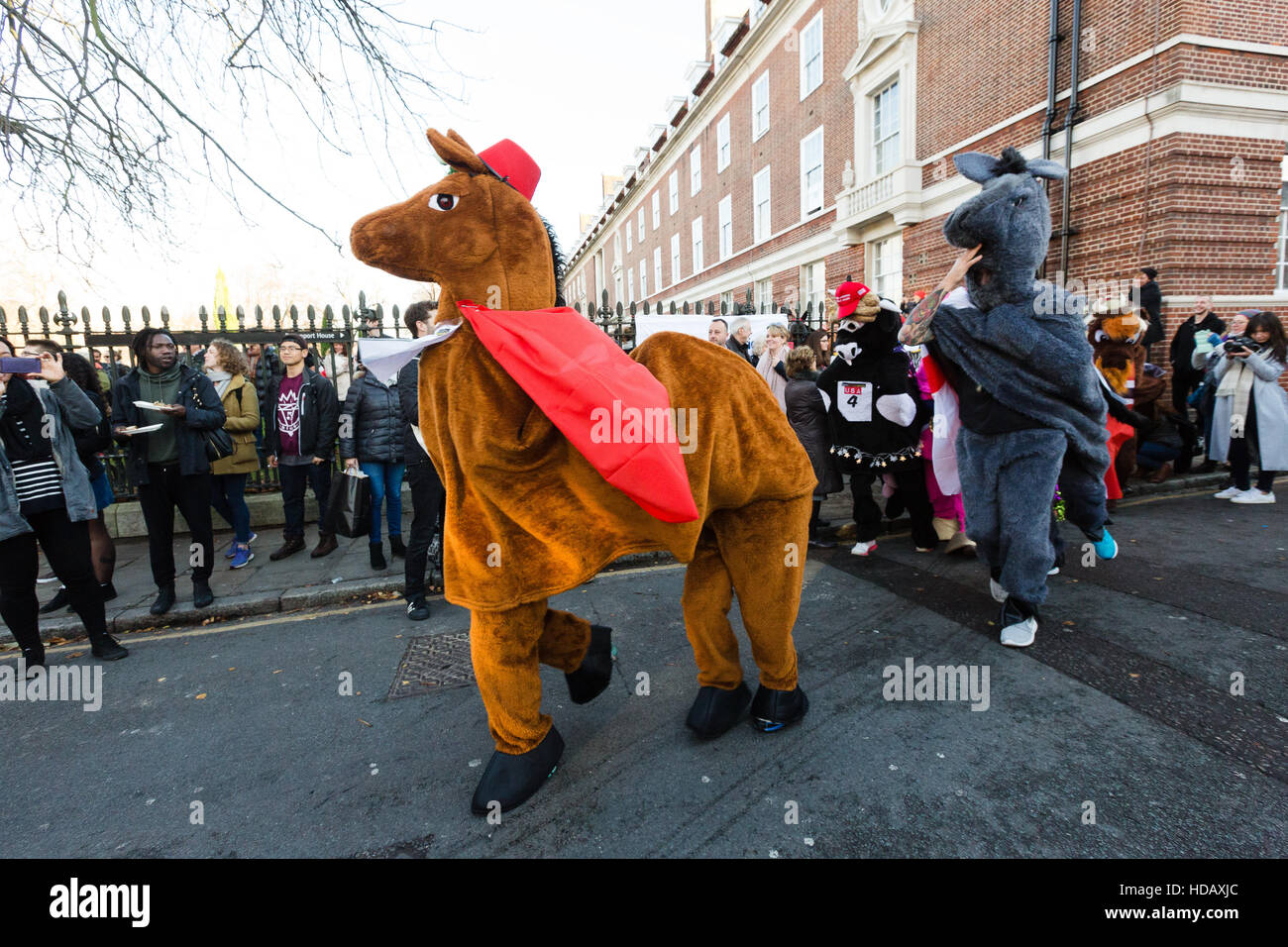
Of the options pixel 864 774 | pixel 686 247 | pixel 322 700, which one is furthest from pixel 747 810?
pixel 686 247

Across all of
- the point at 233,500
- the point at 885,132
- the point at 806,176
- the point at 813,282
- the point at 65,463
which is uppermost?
the point at 806,176

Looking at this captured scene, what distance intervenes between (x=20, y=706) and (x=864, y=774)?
171 inches

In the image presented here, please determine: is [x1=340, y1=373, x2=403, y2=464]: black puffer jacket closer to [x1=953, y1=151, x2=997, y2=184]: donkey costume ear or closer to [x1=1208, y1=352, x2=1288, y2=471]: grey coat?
[x1=953, y1=151, x2=997, y2=184]: donkey costume ear

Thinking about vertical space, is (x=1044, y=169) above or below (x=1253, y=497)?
above

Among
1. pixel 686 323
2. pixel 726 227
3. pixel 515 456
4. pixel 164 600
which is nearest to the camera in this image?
pixel 515 456

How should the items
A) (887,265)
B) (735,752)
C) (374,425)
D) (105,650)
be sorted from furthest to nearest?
(887,265) < (374,425) < (105,650) < (735,752)

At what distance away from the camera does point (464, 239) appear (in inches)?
82.7

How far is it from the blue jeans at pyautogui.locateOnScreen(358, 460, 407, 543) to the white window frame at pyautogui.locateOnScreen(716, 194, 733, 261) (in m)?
21.5

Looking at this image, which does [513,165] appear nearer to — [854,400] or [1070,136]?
[854,400]

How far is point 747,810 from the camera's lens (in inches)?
91.5

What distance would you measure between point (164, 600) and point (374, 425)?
203 cm

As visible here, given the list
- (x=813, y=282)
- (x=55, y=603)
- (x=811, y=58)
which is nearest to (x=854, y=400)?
(x=55, y=603)

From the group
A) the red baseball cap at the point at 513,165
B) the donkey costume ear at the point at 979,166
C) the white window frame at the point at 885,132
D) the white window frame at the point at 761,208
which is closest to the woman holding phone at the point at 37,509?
the red baseball cap at the point at 513,165

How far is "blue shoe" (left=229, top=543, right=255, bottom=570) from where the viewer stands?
5.95m
